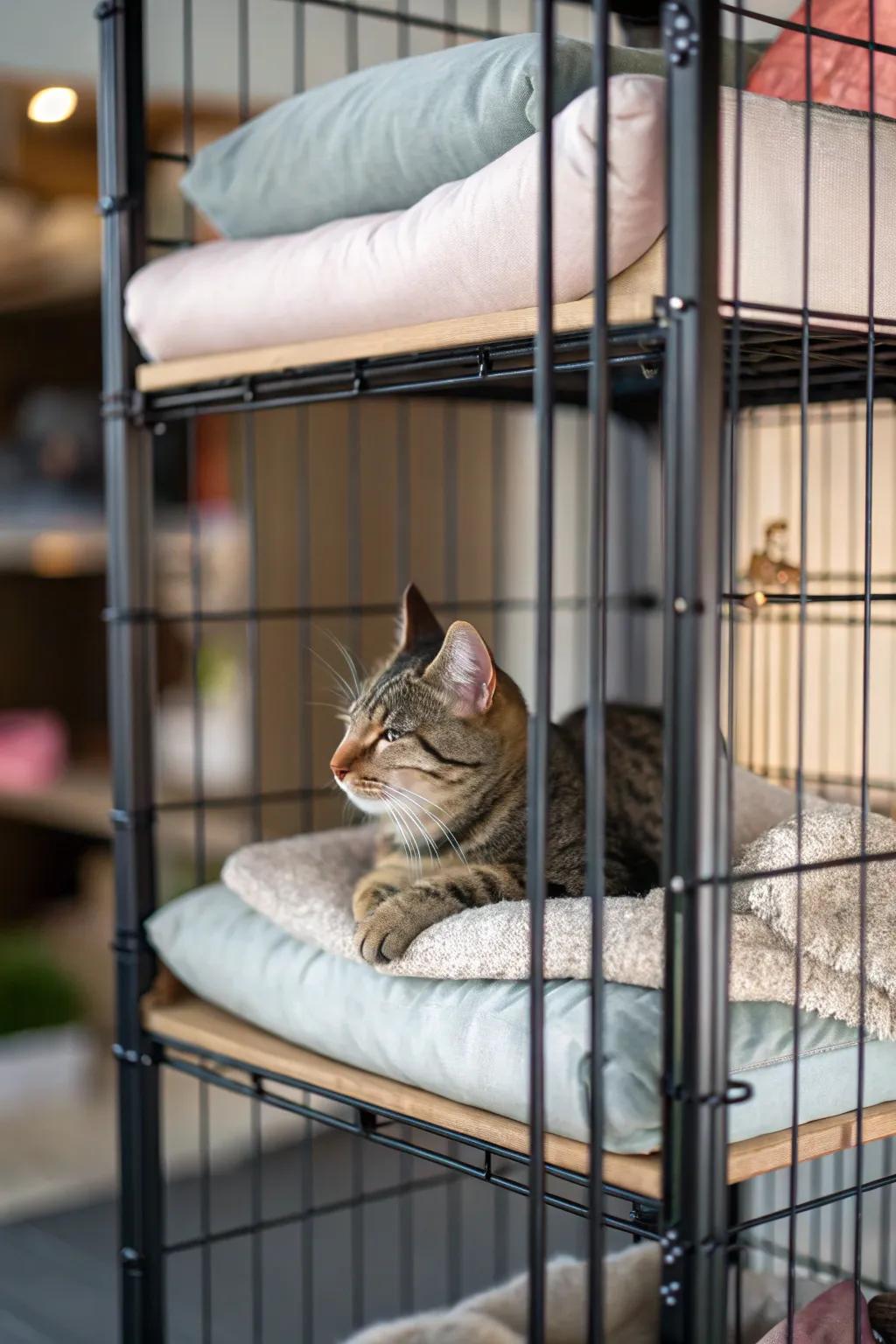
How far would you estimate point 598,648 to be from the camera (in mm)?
895

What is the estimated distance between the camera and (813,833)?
1074 mm

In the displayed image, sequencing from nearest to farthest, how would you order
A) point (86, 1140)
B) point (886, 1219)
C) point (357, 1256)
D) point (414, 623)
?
point (414, 623), point (886, 1219), point (357, 1256), point (86, 1140)

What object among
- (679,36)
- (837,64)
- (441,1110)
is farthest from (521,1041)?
(837,64)

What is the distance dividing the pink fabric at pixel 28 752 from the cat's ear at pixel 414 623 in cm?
138

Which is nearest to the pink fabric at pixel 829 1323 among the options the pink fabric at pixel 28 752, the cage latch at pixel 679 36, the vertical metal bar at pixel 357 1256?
the vertical metal bar at pixel 357 1256

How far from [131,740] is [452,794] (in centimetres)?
37

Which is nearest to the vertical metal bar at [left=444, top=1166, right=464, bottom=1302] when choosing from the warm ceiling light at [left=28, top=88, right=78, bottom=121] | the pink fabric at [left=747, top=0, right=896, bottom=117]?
the pink fabric at [left=747, top=0, right=896, bottom=117]

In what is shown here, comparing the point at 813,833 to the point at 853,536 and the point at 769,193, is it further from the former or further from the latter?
the point at 853,536

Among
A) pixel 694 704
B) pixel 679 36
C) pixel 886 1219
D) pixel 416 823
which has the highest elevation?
pixel 679 36

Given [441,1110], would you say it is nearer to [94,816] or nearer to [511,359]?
[511,359]

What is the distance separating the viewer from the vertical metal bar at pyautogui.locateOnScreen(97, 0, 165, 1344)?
1.40 meters

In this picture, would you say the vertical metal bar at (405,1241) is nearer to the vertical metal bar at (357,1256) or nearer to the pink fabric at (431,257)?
the vertical metal bar at (357,1256)

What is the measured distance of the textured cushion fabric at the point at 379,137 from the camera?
3.41 ft

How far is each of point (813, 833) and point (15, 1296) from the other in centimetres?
158
